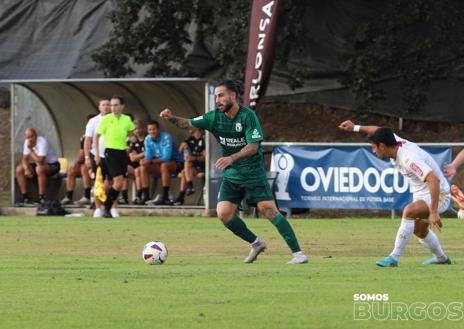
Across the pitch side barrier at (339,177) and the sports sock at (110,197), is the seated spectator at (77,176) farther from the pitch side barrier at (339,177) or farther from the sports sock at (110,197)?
the pitch side barrier at (339,177)

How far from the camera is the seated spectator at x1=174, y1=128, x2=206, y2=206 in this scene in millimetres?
27094

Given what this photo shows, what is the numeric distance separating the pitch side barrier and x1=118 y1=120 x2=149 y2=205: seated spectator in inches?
132

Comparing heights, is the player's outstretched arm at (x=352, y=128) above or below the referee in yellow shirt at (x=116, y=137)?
above

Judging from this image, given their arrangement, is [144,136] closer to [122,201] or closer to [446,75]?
[122,201]

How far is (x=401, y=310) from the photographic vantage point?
10.2m

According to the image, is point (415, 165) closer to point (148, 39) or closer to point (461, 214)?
point (461, 214)

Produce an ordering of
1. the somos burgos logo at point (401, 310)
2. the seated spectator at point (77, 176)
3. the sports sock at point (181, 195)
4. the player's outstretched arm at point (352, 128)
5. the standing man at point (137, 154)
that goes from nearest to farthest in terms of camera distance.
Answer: the somos burgos logo at point (401, 310) < the player's outstretched arm at point (352, 128) < the sports sock at point (181, 195) < the standing man at point (137, 154) < the seated spectator at point (77, 176)

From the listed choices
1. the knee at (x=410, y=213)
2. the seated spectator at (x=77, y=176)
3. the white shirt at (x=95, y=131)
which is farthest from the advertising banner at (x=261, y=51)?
the knee at (x=410, y=213)

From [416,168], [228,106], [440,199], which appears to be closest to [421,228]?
[440,199]

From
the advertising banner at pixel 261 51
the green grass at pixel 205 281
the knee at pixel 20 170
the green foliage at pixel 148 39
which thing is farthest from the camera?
the green foliage at pixel 148 39

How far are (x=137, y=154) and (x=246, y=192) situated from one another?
1299 cm

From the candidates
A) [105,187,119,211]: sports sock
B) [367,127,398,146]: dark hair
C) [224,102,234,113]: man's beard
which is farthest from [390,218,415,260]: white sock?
[105,187,119,211]: sports sock

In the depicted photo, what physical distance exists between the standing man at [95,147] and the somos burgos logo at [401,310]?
14997 millimetres

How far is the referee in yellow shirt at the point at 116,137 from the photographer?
24734mm
